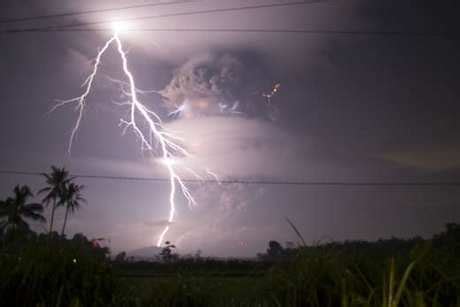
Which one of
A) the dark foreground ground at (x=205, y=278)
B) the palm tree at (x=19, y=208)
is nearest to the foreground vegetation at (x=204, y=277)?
the dark foreground ground at (x=205, y=278)

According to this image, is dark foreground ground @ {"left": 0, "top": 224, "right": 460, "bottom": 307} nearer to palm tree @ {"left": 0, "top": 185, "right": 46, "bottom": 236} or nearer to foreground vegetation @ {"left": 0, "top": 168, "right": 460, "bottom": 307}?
foreground vegetation @ {"left": 0, "top": 168, "right": 460, "bottom": 307}

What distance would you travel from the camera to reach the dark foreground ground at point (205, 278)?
4816 mm

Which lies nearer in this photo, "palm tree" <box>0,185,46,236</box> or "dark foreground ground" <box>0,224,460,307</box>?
"dark foreground ground" <box>0,224,460,307</box>

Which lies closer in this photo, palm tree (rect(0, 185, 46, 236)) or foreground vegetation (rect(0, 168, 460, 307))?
foreground vegetation (rect(0, 168, 460, 307))

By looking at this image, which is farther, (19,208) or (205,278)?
(19,208)

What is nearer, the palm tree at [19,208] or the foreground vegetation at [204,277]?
the foreground vegetation at [204,277]

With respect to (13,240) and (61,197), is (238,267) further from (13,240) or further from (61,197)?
(13,240)

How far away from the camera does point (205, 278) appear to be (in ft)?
21.8

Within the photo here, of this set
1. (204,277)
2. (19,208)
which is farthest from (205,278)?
(19,208)

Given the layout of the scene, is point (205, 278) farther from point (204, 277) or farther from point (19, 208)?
point (19, 208)

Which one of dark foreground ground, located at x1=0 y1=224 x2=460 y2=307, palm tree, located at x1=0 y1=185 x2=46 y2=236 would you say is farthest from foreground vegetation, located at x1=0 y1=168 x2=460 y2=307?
palm tree, located at x1=0 y1=185 x2=46 y2=236

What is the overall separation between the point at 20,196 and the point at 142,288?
5161cm

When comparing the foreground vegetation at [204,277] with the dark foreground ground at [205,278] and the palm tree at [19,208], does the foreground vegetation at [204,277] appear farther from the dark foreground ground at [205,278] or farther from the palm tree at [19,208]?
the palm tree at [19,208]

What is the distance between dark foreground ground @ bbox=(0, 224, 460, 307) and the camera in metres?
4.82
